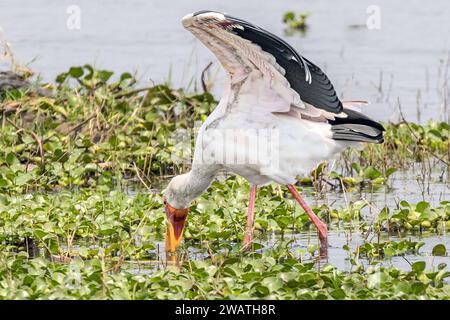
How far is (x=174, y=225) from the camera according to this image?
6.49 metres

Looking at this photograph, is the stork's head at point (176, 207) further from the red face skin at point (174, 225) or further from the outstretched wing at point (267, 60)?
the outstretched wing at point (267, 60)

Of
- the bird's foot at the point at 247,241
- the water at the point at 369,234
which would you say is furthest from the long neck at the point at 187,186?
the bird's foot at the point at 247,241

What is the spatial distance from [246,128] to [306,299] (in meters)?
1.54

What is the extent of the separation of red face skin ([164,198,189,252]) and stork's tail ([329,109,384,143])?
935 millimetres

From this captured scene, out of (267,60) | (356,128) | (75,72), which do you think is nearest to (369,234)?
(356,128)

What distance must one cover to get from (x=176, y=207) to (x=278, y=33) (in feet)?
20.2

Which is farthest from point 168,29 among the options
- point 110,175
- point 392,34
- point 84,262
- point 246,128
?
point 84,262

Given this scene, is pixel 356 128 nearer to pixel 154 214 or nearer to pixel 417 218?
pixel 417 218

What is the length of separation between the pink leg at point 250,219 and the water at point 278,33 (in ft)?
9.37

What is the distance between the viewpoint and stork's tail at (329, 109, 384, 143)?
262 inches

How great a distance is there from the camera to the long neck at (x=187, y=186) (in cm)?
661

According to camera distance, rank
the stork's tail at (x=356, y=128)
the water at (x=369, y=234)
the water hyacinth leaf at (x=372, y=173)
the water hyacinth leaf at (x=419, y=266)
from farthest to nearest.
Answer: the water hyacinth leaf at (x=372, y=173) → the stork's tail at (x=356, y=128) → the water at (x=369, y=234) → the water hyacinth leaf at (x=419, y=266)

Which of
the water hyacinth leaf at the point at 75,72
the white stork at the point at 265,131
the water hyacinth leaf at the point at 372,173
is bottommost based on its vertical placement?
the water hyacinth leaf at the point at 372,173

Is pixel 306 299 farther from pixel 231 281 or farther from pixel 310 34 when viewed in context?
pixel 310 34
